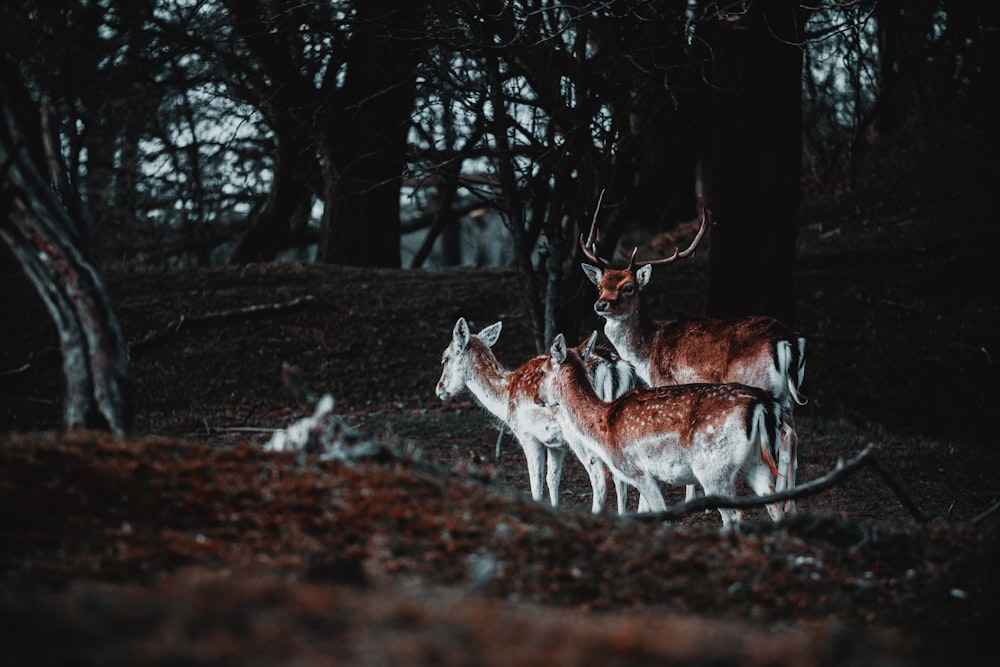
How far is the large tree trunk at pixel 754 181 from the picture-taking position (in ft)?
43.2

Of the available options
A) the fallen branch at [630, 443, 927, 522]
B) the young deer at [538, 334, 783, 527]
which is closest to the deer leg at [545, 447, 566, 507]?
the young deer at [538, 334, 783, 527]

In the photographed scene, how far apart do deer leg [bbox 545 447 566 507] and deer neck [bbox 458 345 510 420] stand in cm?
64

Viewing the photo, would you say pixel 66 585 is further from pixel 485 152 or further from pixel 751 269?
pixel 751 269

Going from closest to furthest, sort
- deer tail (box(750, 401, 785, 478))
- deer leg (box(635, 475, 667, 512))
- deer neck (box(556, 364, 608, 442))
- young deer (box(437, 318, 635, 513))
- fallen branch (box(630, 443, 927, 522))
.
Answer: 1. fallen branch (box(630, 443, 927, 522))
2. deer tail (box(750, 401, 785, 478))
3. deer leg (box(635, 475, 667, 512))
4. deer neck (box(556, 364, 608, 442))
5. young deer (box(437, 318, 635, 513))

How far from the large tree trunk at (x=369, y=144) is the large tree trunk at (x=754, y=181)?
3938 millimetres

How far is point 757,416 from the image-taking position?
7.22 meters

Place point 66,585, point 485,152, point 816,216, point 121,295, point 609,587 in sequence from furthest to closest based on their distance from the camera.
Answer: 1. point 816,216
2. point 121,295
3. point 485,152
4. point 609,587
5. point 66,585

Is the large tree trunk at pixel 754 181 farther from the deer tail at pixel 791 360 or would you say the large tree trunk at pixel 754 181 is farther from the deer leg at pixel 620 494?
the deer leg at pixel 620 494

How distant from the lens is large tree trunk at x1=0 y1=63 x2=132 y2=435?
18.5 feet

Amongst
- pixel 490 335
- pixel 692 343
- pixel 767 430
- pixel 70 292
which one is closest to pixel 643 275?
pixel 692 343

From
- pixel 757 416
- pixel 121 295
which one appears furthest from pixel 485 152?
pixel 121 295

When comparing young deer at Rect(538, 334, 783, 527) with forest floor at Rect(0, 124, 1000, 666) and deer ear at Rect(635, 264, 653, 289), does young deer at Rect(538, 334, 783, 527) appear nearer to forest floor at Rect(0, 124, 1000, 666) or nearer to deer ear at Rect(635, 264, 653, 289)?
forest floor at Rect(0, 124, 1000, 666)

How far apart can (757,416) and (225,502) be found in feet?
12.8

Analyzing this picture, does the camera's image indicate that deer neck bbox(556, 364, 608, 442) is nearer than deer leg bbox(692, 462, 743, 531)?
No
